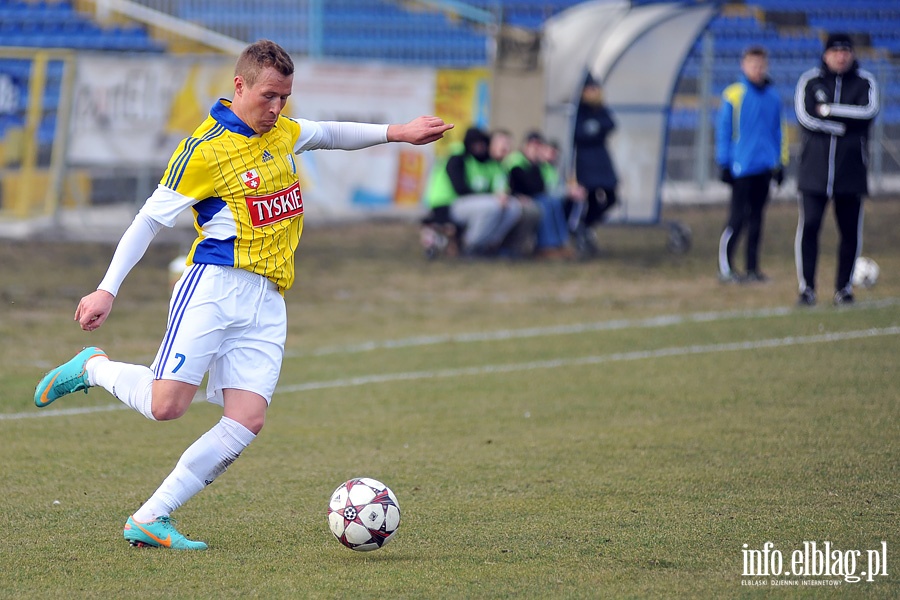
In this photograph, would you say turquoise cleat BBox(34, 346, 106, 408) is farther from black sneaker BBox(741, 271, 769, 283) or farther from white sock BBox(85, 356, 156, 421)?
black sneaker BBox(741, 271, 769, 283)

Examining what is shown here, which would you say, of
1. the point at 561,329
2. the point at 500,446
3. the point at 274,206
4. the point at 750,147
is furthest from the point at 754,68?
the point at 274,206

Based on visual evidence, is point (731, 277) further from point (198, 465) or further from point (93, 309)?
point (93, 309)

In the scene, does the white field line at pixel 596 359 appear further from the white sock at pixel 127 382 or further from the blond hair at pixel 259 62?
the blond hair at pixel 259 62

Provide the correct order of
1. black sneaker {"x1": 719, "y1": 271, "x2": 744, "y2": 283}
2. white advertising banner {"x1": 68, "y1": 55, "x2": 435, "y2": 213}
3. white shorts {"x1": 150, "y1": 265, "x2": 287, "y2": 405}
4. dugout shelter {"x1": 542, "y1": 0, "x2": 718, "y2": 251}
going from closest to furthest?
white shorts {"x1": 150, "y1": 265, "x2": 287, "y2": 405} < black sneaker {"x1": 719, "y1": 271, "x2": 744, "y2": 283} < white advertising banner {"x1": 68, "y1": 55, "x2": 435, "y2": 213} < dugout shelter {"x1": 542, "y1": 0, "x2": 718, "y2": 251}

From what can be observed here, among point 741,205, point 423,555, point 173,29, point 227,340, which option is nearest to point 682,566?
point 423,555

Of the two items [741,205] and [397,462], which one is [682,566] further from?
[741,205]

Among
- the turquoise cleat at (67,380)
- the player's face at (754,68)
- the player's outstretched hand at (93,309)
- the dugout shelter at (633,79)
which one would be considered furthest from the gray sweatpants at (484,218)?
the player's outstretched hand at (93,309)

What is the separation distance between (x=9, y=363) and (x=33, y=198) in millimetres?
7052

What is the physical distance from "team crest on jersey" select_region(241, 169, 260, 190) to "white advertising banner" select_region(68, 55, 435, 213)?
38.5 feet

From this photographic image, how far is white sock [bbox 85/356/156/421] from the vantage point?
4625mm

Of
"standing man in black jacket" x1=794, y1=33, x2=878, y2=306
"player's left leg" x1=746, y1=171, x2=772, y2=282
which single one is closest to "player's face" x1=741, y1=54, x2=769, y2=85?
"player's left leg" x1=746, y1=171, x2=772, y2=282

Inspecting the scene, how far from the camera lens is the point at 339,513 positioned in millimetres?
4473

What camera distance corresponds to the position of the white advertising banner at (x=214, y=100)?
1570cm

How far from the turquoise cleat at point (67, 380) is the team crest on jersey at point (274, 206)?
91 centimetres
